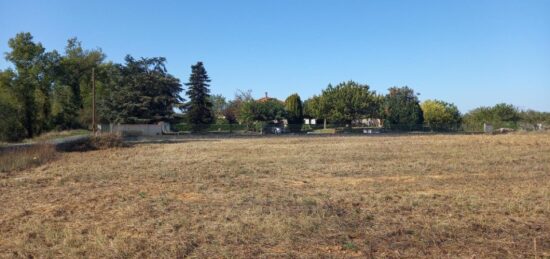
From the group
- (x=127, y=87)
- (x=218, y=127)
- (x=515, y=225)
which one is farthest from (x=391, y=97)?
(x=515, y=225)

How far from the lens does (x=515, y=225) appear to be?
7.41 m

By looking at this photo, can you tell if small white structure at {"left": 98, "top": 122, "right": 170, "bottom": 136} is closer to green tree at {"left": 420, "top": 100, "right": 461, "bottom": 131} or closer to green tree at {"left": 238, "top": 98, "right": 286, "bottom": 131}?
green tree at {"left": 238, "top": 98, "right": 286, "bottom": 131}

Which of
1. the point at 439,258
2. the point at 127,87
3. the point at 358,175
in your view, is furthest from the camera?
the point at 127,87

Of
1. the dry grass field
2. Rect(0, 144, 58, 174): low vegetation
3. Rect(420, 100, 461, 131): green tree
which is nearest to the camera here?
the dry grass field

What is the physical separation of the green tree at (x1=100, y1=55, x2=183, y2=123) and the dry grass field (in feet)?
184

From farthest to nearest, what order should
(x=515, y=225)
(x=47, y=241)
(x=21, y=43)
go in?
(x=21, y=43) → (x=515, y=225) → (x=47, y=241)

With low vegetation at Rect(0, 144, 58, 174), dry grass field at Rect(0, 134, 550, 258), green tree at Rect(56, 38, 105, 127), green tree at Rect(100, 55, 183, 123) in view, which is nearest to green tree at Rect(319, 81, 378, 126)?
green tree at Rect(100, 55, 183, 123)

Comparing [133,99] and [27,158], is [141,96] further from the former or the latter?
[27,158]

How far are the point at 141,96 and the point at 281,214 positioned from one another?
2580 inches

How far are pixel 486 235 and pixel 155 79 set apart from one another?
69487 millimetres

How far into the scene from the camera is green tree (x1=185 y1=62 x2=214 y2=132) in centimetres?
7606

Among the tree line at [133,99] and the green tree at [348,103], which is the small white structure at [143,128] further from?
the green tree at [348,103]

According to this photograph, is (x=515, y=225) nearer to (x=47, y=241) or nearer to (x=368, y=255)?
(x=368, y=255)

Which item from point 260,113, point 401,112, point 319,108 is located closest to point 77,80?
point 260,113
